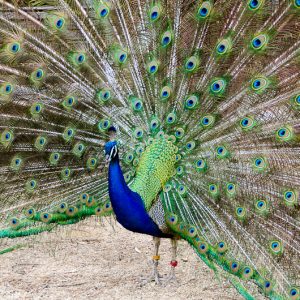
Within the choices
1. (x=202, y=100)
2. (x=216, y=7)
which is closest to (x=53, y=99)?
(x=202, y=100)

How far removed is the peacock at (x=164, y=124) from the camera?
9.29 feet

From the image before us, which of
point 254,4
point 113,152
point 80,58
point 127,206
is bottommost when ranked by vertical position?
point 127,206

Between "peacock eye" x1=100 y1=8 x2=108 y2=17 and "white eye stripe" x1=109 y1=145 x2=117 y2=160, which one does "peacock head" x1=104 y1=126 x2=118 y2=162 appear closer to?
"white eye stripe" x1=109 y1=145 x2=117 y2=160

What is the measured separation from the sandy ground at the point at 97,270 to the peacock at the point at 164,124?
18.2 inches

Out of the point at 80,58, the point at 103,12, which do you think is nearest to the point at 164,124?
the point at 80,58

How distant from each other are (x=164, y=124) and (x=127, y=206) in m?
0.50

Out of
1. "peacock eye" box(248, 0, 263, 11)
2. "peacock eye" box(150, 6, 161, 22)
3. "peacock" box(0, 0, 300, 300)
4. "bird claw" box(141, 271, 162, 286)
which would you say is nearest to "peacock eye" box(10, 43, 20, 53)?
"peacock" box(0, 0, 300, 300)

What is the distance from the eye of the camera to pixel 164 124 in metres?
3.11

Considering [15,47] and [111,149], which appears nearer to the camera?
[111,149]

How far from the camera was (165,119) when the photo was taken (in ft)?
10.1

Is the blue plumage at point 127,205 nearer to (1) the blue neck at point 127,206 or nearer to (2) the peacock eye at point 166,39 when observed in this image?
(1) the blue neck at point 127,206

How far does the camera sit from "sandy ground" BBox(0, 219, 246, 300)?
3484 mm

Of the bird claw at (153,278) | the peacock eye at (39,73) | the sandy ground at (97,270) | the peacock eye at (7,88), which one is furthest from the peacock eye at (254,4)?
the bird claw at (153,278)

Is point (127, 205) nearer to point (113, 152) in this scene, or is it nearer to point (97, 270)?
point (113, 152)
